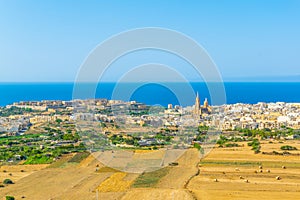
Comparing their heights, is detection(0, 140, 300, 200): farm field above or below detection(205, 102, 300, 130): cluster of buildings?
below

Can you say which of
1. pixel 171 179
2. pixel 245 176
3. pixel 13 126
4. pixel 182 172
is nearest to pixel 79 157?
pixel 182 172

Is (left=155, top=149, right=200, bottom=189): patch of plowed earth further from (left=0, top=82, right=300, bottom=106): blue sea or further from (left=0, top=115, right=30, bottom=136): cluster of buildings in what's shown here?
(left=0, top=115, right=30, bottom=136): cluster of buildings

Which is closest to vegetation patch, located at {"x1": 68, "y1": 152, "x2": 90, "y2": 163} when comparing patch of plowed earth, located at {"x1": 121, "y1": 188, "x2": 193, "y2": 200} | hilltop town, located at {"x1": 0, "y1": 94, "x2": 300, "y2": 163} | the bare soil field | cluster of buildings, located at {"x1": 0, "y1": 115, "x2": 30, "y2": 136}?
hilltop town, located at {"x1": 0, "y1": 94, "x2": 300, "y2": 163}

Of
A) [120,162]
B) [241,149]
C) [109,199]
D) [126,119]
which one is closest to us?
[109,199]

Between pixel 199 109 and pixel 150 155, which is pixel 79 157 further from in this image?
pixel 199 109

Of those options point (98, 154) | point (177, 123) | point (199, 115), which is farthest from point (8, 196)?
point (199, 115)

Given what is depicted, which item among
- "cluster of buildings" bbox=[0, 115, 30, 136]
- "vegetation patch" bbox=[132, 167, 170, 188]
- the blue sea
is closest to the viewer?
"vegetation patch" bbox=[132, 167, 170, 188]

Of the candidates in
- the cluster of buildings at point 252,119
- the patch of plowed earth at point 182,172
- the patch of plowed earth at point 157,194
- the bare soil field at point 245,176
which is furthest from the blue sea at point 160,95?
the patch of plowed earth at point 157,194

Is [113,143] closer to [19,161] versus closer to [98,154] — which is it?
[98,154]

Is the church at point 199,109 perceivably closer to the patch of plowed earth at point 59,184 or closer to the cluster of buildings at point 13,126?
the cluster of buildings at point 13,126

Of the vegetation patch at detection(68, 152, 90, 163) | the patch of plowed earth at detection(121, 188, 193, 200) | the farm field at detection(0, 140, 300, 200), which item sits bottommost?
the patch of plowed earth at detection(121, 188, 193, 200)

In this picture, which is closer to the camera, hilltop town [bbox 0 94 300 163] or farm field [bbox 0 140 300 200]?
farm field [bbox 0 140 300 200]
